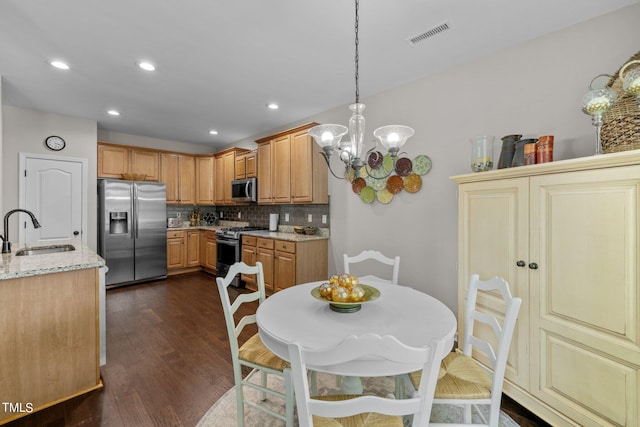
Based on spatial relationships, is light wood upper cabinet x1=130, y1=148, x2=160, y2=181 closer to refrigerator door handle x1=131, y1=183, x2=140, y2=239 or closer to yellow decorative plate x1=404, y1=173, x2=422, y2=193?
refrigerator door handle x1=131, y1=183, x2=140, y2=239

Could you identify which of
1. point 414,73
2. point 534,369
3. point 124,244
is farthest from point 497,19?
point 124,244

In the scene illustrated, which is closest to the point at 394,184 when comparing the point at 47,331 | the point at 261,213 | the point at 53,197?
the point at 261,213

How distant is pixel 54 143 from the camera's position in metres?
4.24

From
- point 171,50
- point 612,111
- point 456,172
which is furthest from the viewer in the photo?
point 456,172

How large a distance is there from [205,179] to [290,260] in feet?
10.9

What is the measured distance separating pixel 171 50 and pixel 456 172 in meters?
2.80

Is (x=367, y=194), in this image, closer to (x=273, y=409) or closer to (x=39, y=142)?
(x=273, y=409)

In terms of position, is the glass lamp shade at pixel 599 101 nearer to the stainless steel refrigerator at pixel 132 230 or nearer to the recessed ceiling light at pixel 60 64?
the recessed ceiling light at pixel 60 64

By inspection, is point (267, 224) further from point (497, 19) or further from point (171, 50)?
point (497, 19)

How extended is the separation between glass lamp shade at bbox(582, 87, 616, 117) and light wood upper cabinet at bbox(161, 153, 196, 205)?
5.98 metres

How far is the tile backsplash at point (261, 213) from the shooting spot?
14.3ft

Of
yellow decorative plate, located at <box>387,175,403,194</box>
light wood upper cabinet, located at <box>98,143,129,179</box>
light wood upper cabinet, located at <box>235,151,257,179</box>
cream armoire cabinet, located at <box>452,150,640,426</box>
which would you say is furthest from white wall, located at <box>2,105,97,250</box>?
cream armoire cabinet, located at <box>452,150,640,426</box>

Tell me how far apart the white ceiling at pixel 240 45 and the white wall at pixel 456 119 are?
0.13 metres

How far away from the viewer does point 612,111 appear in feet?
4.99
